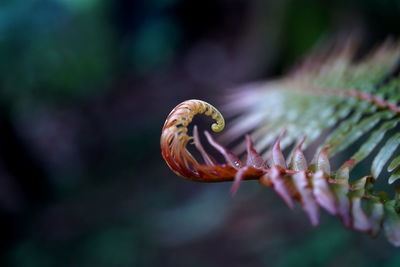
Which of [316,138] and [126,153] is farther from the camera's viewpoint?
[126,153]

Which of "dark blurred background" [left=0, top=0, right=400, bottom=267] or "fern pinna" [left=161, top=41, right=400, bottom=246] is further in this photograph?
"dark blurred background" [left=0, top=0, right=400, bottom=267]

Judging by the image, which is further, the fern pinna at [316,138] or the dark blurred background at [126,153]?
the dark blurred background at [126,153]

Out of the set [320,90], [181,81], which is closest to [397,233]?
[320,90]

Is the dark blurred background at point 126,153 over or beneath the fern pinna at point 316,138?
over

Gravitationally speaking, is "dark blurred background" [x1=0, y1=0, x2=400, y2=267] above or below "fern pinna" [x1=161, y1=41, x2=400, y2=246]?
above

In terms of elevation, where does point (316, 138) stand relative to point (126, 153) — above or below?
below
